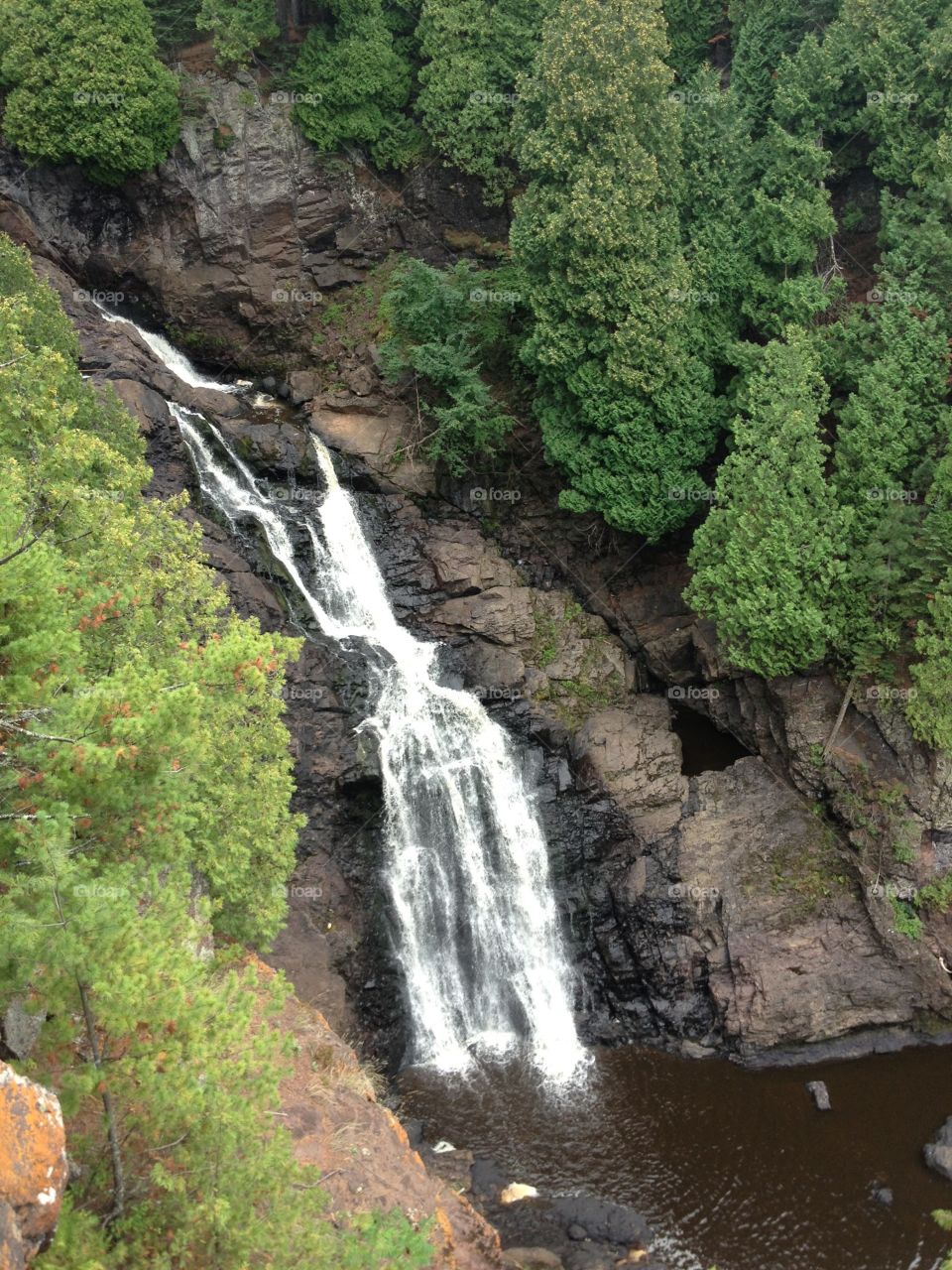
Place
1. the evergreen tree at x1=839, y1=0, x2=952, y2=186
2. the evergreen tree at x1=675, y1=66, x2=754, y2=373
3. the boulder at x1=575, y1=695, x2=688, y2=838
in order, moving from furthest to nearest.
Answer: the evergreen tree at x1=675, y1=66, x2=754, y2=373 < the boulder at x1=575, y1=695, x2=688, y2=838 < the evergreen tree at x1=839, y1=0, x2=952, y2=186

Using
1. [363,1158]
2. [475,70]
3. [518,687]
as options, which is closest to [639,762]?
[518,687]

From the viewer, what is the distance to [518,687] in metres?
23.2

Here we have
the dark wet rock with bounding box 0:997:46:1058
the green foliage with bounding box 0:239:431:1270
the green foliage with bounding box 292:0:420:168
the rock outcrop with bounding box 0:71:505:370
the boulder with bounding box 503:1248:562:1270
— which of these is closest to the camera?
the green foliage with bounding box 0:239:431:1270

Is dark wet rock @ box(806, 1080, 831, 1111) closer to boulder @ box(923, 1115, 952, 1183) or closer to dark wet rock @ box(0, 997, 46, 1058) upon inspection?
boulder @ box(923, 1115, 952, 1183)

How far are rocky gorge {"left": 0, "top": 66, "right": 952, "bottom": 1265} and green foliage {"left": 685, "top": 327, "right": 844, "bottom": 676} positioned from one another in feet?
6.40

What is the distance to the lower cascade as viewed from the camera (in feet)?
67.3

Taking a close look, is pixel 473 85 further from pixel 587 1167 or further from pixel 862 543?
pixel 587 1167

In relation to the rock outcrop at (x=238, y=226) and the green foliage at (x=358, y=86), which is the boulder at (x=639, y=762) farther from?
the green foliage at (x=358, y=86)

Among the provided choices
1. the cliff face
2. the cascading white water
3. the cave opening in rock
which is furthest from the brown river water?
the cascading white water

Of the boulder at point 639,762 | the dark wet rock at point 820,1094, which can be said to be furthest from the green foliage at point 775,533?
the dark wet rock at point 820,1094

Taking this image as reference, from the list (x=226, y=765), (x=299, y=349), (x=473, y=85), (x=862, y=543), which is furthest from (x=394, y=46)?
(x=226, y=765)

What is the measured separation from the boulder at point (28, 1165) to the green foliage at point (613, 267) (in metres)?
18.2

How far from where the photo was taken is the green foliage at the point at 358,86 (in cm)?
2772

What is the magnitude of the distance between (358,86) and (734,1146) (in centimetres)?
2906
